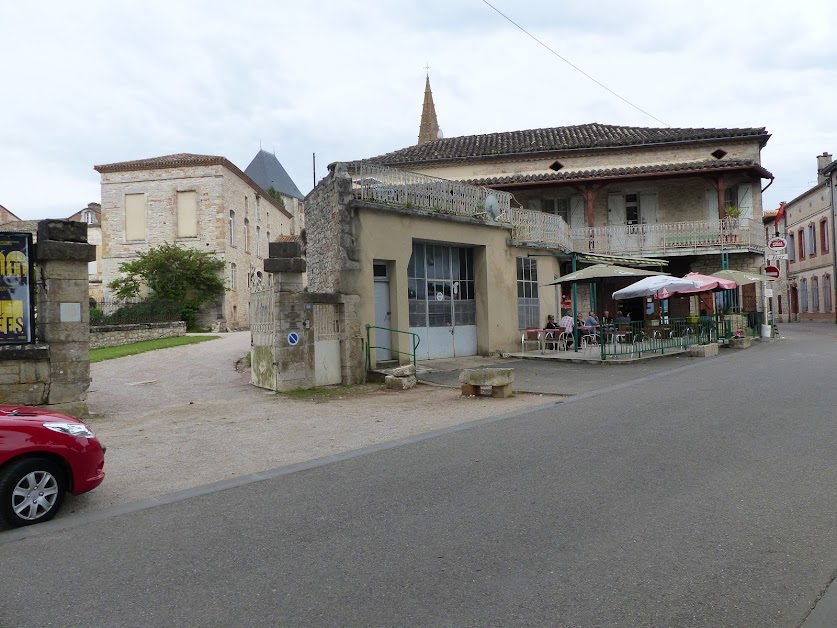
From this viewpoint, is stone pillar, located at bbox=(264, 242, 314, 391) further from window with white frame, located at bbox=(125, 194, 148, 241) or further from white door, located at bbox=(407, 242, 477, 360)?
window with white frame, located at bbox=(125, 194, 148, 241)

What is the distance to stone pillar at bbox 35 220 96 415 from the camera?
935 cm

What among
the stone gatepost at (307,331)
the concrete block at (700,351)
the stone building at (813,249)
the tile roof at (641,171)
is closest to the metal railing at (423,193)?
the stone gatepost at (307,331)

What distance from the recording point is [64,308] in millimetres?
9492

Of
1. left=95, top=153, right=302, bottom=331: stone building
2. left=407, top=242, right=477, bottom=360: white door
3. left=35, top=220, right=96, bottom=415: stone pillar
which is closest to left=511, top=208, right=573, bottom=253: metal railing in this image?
left=407, top=242, right=477, bottom=360: white door

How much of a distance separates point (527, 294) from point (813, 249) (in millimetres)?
34288

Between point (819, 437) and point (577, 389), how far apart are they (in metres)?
5.26

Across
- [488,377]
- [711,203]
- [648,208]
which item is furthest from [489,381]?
[711,203]

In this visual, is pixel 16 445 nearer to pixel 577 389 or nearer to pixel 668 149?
pixel 577 389

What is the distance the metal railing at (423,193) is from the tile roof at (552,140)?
10089 millimetres

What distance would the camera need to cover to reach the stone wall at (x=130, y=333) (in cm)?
2328

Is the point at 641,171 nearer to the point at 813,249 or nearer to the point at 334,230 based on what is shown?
the point at 334,230

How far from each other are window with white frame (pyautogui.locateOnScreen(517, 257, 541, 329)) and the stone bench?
7.63 m

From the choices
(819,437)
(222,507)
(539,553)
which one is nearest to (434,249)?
(819,437)

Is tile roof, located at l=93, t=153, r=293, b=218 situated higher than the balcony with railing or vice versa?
tile roof, located at l=93, t=153, r=293, b=218
